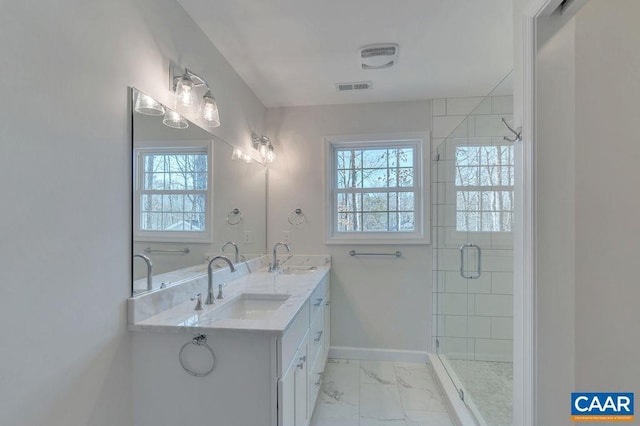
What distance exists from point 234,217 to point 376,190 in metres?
1.43

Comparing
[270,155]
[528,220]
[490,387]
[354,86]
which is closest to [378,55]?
[354,86]

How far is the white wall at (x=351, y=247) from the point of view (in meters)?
2.81

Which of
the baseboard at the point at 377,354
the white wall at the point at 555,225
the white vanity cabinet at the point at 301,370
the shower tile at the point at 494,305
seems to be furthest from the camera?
the baseboard at the point at 377,354

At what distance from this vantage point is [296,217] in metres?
2.95

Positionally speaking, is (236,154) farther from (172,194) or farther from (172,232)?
(172,232)

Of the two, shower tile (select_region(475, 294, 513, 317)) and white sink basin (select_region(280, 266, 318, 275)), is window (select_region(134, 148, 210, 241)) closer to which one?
white sink basin (select_region(280, 266, 318, 275))

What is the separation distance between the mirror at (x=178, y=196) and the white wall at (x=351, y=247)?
2.19 feet

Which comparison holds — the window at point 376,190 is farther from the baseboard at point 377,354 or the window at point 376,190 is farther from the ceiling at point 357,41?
the baseboard at point 377,354

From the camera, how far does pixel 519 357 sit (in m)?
1.25

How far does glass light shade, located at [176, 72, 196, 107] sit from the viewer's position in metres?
1.52

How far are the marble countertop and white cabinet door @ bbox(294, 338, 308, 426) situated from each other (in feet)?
0.86

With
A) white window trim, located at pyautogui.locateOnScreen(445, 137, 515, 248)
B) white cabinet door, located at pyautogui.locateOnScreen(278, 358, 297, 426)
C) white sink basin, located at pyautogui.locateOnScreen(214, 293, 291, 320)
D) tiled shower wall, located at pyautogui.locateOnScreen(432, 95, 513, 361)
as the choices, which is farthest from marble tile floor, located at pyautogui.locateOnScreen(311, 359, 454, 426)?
white window trim, located at pyautogui.locateOnScreen(445, 137, 515, 248)

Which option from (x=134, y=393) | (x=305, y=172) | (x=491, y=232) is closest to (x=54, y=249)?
(x=134, y=393)

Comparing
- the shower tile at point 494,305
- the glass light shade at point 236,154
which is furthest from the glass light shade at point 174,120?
the shower tile at point 494,305
